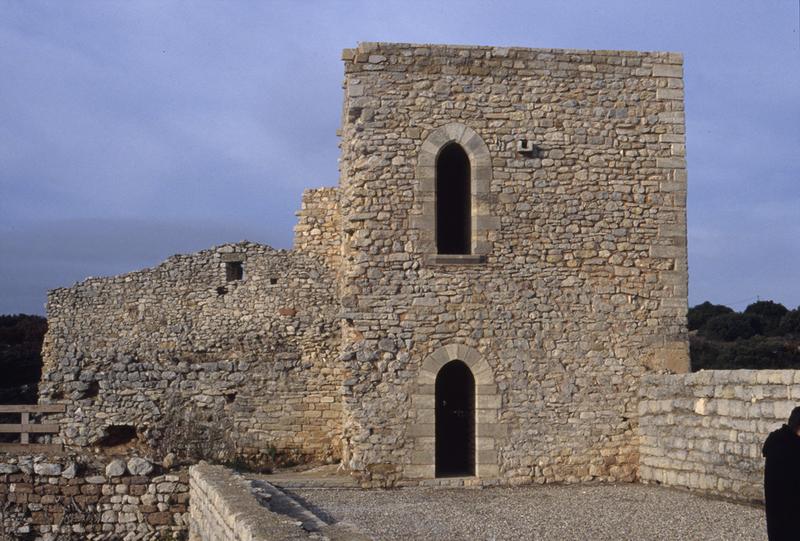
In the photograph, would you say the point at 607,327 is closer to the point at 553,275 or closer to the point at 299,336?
the point at 553,275

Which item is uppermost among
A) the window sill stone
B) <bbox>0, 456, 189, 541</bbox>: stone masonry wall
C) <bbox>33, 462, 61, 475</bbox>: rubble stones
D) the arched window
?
the arched window

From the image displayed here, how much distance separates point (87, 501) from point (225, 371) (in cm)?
398

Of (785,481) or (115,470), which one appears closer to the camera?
(785,481)

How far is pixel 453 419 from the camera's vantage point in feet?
49.2

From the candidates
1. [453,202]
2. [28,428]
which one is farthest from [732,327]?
[28,428]

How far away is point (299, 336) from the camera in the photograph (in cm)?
1684

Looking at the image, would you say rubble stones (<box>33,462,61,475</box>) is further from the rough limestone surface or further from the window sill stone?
the window sill stone

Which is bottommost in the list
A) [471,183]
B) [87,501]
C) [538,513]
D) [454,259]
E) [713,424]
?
[87,501]

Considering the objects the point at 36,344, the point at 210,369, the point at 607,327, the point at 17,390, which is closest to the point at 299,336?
the point at 210,369

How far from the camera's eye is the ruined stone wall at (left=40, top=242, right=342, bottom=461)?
16.2m

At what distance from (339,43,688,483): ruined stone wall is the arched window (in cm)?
68

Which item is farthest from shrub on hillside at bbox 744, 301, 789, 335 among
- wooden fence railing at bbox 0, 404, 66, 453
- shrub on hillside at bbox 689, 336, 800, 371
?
wooden fence railing at bbox 0, 404, 66, 453

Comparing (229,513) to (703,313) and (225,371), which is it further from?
(703,313)

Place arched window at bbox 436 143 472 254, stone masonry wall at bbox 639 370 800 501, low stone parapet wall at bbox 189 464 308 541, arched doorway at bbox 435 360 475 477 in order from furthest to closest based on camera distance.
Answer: arched doorway at bbox 435 360 475 477 → arched window at bbox 436 143 472 254 → stone masonry wall at bbox 639 370 800 501 → low stone parapet wall at bbox 189 464 308 541
